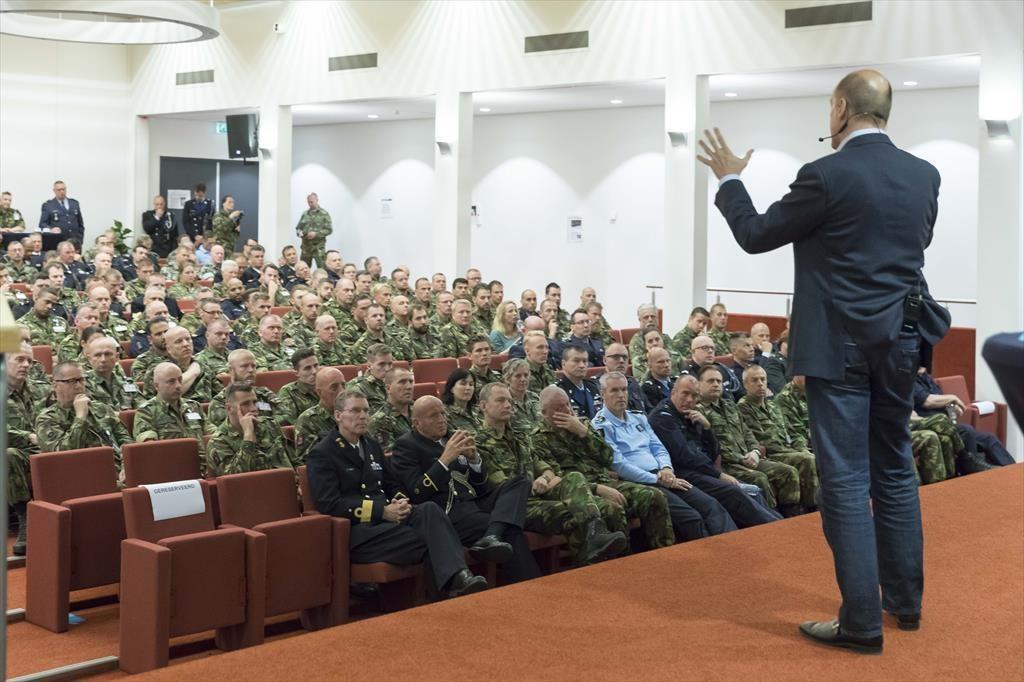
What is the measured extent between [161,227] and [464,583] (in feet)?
47.9

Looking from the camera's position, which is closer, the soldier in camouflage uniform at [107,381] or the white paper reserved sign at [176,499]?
the white paper reserved sign at [176,499]

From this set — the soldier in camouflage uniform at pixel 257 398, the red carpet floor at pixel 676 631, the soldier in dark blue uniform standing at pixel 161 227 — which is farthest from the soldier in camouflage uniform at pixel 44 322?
the soldier in dark blue uniform standing at pixel 161 227

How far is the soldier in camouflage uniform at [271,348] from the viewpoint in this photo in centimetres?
808

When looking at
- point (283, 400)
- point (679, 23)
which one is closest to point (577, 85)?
point (679, 23)

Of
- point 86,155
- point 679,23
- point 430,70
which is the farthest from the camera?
point 86,155

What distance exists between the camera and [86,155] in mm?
18078

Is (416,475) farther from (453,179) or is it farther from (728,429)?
(453,179)

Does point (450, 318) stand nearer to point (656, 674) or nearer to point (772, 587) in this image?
point (772, 587)

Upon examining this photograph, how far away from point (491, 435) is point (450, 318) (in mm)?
5091

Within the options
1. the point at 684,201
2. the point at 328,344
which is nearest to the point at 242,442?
the point at 328,344

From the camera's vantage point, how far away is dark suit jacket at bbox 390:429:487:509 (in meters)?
5.06

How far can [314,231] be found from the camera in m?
17.7

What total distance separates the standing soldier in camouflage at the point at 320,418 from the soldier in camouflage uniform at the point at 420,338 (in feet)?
12.9

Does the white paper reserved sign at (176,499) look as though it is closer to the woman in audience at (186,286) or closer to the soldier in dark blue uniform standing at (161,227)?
the woman in audience at (186,286)
